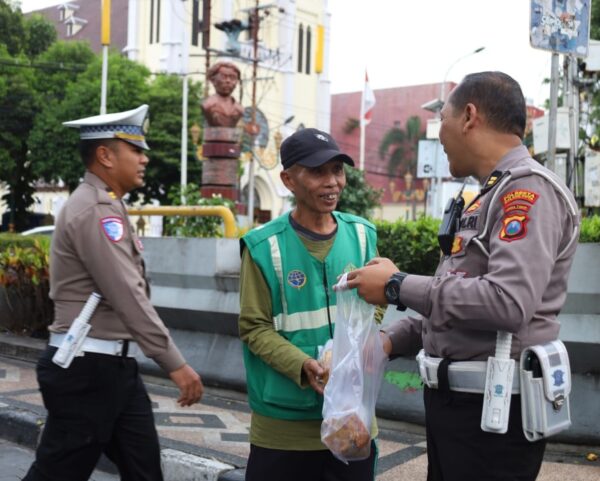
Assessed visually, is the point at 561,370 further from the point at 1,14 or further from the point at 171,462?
the point at 1,14

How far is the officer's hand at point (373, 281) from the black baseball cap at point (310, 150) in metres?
0.64

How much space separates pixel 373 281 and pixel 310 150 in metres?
0.77

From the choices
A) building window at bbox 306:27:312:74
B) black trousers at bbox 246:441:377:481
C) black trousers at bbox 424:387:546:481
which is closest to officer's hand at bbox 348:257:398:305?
black trousers at bbox 424:387:546:481

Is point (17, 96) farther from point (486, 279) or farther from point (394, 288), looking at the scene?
point (486, 279)

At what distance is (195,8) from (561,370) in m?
50.8

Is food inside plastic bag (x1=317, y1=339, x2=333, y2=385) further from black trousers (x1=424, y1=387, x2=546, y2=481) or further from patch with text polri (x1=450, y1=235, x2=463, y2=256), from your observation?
patch with text polri (x1=450, y1=235, x2=463, y2=256)

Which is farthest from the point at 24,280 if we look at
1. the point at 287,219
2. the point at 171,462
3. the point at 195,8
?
Answer: the point at 195,8

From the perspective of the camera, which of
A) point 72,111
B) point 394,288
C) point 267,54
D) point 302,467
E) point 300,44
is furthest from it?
point 300,44

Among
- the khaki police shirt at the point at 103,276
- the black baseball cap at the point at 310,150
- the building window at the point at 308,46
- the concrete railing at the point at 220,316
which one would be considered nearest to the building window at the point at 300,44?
the building window at the point at 308,46

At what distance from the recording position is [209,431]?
228 inches

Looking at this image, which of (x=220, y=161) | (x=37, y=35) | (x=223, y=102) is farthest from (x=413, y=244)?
(x=37, y=35)

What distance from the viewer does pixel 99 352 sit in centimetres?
340

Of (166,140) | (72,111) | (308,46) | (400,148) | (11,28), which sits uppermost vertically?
(308,46)

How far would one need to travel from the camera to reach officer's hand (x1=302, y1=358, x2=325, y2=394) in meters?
2.89
